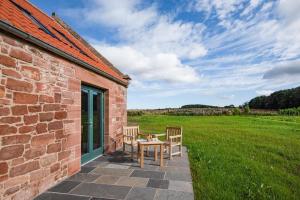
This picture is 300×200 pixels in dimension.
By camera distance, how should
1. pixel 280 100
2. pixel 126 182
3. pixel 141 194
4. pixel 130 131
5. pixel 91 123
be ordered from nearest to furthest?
pixel 141 194 → pixel 126 182 → pixel 91 123 → pixel 130 131 → pixel 280 100

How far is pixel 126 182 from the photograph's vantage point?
5207 mm

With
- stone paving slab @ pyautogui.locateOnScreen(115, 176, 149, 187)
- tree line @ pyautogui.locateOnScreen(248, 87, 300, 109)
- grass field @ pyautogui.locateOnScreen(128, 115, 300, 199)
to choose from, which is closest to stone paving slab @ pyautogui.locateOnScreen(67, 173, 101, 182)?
stone paving slab @ pyautogui.locateOnScreen(115, 176, 149, 187)

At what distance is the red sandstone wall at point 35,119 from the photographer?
12.1 feet

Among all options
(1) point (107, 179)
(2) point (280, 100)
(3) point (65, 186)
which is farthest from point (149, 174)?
(2) point (280, 100)

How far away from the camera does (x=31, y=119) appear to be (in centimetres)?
423

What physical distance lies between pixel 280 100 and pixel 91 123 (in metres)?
62.1

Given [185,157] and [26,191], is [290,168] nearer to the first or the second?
[185,157]

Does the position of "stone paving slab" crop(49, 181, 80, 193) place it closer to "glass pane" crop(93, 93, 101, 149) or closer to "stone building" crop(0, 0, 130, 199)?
"stone building" crop(0, 0, 130, 199)

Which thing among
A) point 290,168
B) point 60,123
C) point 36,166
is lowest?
point 290,168

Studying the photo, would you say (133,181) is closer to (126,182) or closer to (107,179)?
(126,182)

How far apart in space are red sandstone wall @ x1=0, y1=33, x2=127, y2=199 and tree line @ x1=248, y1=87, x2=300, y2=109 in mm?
59036

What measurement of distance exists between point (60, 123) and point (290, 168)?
20.4 ft

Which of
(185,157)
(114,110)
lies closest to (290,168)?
(185,157)

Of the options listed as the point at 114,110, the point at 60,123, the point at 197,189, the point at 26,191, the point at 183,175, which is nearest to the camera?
the point at 26,191
